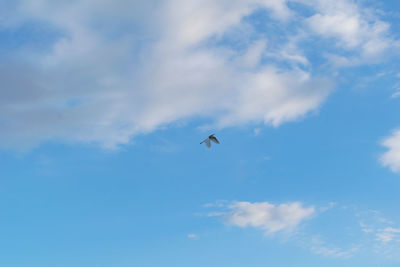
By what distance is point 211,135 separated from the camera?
A: 91000mm
